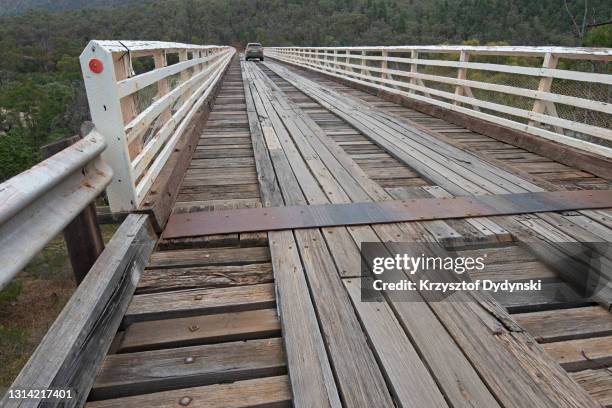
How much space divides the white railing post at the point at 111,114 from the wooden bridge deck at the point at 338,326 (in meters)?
0.37

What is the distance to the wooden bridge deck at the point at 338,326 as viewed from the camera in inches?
53.9

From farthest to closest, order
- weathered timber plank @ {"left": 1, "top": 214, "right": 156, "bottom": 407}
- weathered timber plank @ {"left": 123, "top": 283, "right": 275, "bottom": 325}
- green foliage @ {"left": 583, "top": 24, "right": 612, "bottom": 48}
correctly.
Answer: green foliage @ {"left": 583, "top": 24, "right": 612, "bottom": 48}, weathered timber plank @ {"left": 123, "top": 283, "right": 275, "bottom": 325}, weathered timber plank @ {"left": 1, "top": 214, "right": 156, "bottom": 407}

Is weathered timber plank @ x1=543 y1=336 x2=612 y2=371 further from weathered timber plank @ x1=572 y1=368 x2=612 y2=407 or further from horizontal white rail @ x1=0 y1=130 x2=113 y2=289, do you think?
horizontal white rail @ x1=0 y1=130 x2=113 y2=289

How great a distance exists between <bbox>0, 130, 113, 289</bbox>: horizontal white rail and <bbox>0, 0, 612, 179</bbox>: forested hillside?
61.1 metres

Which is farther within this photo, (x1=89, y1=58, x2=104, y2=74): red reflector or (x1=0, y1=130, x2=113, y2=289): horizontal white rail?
(x1=89, y1=58, x2=104, y2=74): red reflector

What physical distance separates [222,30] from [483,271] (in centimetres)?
12498

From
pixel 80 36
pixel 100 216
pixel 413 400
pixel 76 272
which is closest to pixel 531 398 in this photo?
pixel 413 400

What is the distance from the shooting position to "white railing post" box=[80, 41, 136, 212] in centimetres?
203

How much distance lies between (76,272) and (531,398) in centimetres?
200

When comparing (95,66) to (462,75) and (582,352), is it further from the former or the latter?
(462,75)

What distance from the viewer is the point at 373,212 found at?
8.90ft

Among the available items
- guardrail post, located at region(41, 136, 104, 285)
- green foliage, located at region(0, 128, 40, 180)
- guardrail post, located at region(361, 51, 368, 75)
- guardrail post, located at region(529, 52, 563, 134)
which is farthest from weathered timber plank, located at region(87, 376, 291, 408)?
green foliage, located at region(0, 128, 40, 180)

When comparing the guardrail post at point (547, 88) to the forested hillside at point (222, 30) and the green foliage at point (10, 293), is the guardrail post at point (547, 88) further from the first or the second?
the forested hillside at point (222, 30)


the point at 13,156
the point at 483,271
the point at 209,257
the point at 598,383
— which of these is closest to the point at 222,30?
the point at 13,156
